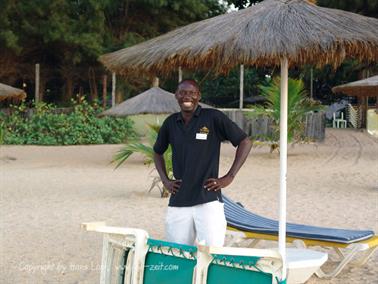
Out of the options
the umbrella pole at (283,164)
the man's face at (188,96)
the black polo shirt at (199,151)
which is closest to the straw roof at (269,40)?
the umbrella pole at (283,164)

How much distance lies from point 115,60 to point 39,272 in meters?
1.91

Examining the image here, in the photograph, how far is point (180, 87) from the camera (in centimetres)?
381

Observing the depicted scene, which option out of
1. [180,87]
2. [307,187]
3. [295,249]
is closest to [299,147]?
[307,187]

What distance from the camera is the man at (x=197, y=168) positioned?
12.1ft

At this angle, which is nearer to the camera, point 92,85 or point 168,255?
point 168,255

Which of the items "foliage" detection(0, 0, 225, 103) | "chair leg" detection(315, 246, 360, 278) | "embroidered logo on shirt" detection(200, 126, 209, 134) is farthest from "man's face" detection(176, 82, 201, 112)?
"foliage" detection(0, 0, 225, 103)

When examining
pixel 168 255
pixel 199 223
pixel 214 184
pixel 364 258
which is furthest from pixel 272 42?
pixel 364 258

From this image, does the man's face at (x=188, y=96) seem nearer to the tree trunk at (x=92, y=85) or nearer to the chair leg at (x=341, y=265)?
the chair leg at (x=341, y=265)

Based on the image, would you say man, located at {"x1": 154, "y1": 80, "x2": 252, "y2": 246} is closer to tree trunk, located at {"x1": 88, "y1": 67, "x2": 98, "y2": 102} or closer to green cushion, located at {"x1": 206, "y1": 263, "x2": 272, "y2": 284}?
green cushion, located at {"x1": 206, "y1": 263, "x2": 272, "y2": 284}

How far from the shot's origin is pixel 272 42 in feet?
13.9

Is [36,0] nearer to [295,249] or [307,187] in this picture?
[307,187]

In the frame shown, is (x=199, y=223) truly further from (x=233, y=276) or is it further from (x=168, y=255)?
(x=233, y=276)

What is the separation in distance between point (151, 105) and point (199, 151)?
37.2 feet

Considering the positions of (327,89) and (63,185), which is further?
(327,89)
